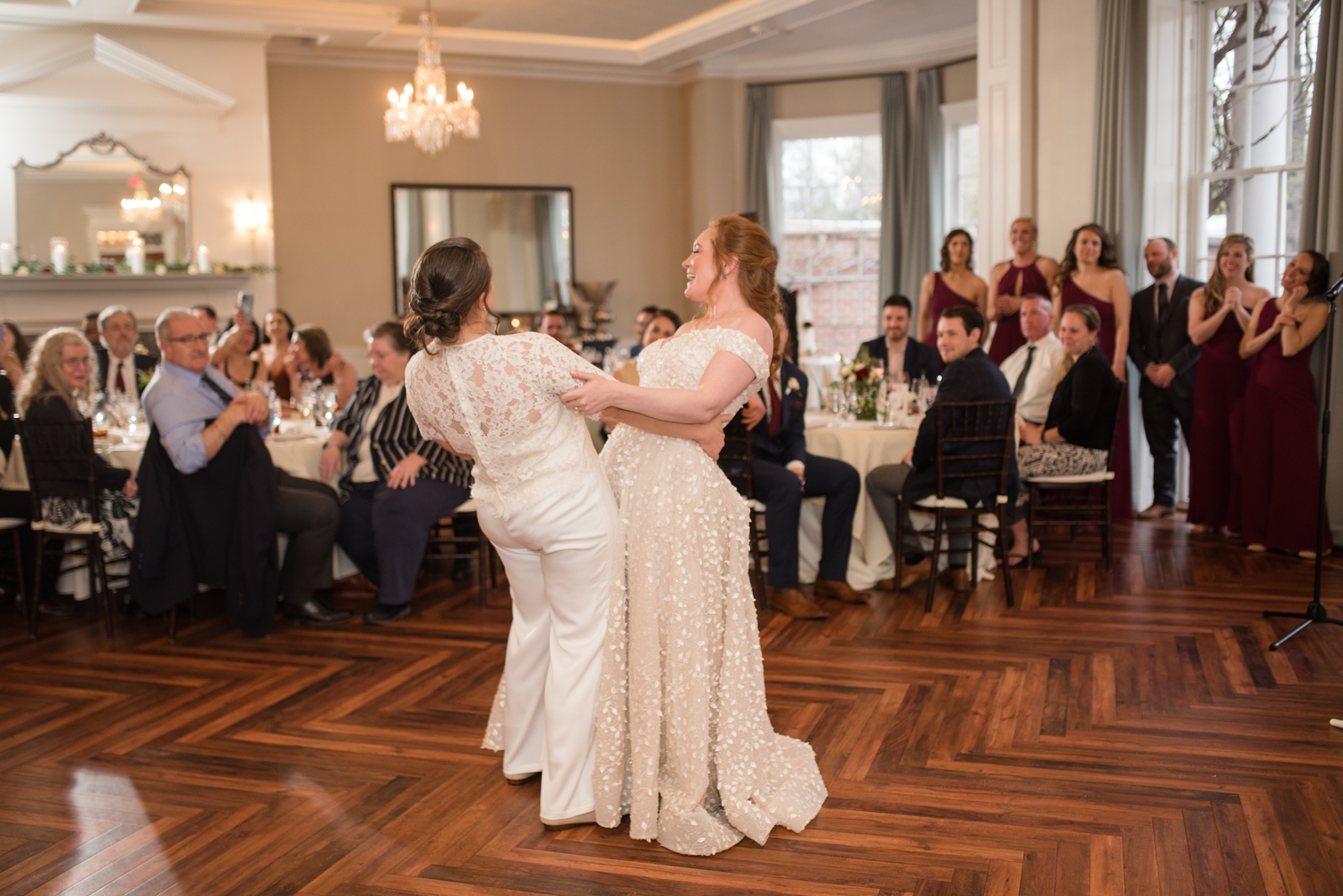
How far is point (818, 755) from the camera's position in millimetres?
3373

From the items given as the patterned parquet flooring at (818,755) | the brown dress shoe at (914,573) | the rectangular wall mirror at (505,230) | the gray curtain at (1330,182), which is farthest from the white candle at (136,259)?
the gray curtain at (1330,182)

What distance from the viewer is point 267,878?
2.68 metres

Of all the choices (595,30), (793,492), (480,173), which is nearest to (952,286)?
(793,492)

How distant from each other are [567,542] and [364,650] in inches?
81.7

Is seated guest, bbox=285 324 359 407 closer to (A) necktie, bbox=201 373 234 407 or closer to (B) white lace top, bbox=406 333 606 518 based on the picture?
(A) necktie, bbox=201 373 234 407

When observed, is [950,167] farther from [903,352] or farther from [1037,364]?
[1037,364]

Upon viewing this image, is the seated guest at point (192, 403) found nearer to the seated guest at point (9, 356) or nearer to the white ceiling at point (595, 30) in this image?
the seated guest at point (9, 356)

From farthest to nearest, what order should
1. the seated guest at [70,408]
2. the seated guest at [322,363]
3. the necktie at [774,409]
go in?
the seated guest at [322,363] < the necktie at [774,409] < the seated guest at [70,408]

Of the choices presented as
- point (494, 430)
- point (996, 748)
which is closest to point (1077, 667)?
point (996, 748)

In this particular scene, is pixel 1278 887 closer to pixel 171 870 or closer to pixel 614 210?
pixel 171 870

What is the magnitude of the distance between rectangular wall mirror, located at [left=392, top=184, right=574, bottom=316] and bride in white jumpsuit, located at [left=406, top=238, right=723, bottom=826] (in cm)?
793

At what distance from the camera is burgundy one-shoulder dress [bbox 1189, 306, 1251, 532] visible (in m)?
6.20

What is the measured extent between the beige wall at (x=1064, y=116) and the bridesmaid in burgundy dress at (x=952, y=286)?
49 cm

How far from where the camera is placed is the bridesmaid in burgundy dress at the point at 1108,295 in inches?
265
